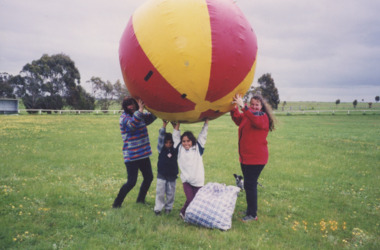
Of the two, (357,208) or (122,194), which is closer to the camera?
(122,194)

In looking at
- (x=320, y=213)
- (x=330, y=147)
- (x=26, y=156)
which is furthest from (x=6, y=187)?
(x=330, y=147)

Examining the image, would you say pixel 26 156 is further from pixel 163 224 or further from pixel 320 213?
pixel 320 213

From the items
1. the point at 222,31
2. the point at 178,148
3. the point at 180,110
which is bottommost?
the point at 178,148

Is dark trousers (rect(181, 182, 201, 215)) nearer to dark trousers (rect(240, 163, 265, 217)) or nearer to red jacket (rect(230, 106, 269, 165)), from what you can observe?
dark trousers (rect(240, 163, 265, 217))

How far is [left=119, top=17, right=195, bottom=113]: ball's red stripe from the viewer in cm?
326

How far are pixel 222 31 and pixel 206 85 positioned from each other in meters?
0.70

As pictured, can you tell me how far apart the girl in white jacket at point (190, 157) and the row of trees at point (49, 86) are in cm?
4637

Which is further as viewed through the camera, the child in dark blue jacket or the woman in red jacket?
the child in dark blue jacket

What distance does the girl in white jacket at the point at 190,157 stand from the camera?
439 cm

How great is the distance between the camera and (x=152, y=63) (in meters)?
3.20

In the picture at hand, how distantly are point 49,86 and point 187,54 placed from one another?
164ft

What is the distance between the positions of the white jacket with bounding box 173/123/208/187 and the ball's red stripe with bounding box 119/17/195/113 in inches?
41.1

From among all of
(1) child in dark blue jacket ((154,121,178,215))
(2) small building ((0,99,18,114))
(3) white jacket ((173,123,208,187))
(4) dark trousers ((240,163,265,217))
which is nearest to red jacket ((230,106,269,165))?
(4) dark trousers ((240,163,265,217))

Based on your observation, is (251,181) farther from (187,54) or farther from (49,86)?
(49,86)
